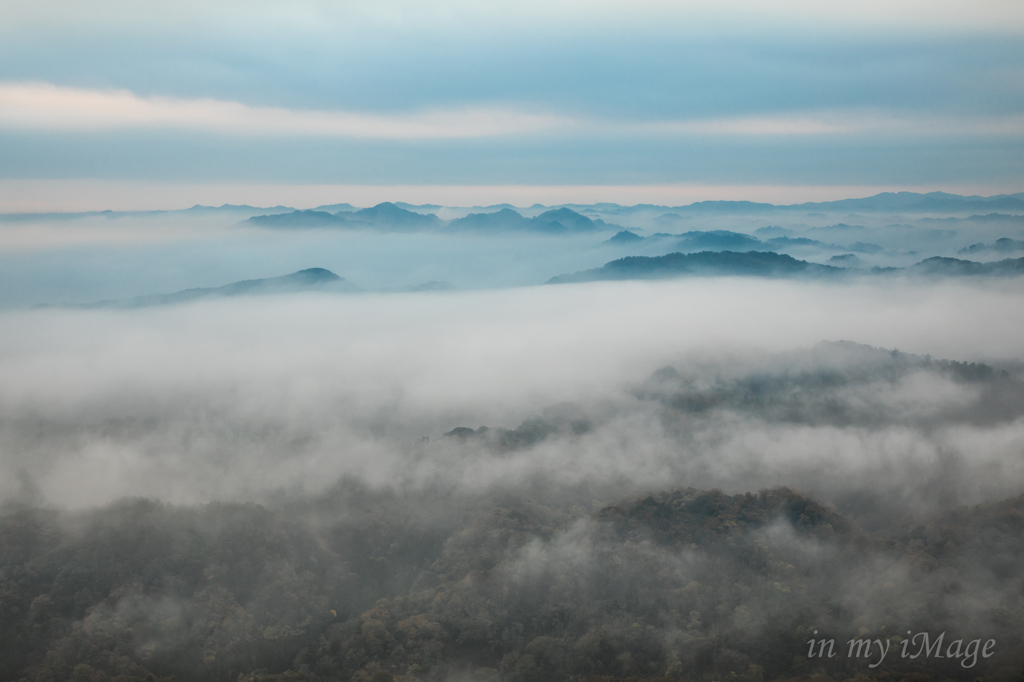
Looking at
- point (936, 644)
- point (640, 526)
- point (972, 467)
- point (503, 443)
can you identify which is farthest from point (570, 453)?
point (972, 467)

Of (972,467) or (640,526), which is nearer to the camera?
(640,526)

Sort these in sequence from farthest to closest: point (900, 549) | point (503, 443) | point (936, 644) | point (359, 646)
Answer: point (503, 443) → point (900, 549) → point (359, 646) → point (936, 644)

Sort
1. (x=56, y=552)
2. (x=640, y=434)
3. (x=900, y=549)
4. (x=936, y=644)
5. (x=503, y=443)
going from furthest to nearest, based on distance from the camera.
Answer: (x=640, y=434)
(x=503, y=443)
(x=56, y=552)
(x=900, y=549)
(x=936, y=644)

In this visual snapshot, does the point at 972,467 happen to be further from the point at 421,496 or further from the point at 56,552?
the point at 56,552

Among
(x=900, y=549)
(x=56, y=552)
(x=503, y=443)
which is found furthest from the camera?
(x=503, y=443)

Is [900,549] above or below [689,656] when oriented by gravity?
above

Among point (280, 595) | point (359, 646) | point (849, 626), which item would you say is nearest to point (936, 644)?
point (849, 626)

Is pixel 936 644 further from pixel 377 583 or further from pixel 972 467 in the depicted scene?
pixel 972 467

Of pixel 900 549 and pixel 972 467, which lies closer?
pixel 900 549

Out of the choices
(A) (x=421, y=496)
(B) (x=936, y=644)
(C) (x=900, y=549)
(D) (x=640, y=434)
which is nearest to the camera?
(B) (x=936, y=644)

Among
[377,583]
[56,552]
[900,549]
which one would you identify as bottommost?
[377,583]
